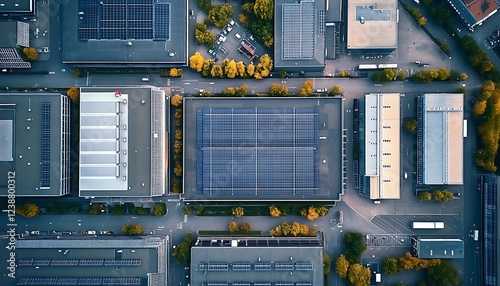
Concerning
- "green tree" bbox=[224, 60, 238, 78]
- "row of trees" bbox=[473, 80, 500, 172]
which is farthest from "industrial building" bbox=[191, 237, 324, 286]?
"row of trees" bbox=[473, 80, 500, 172]

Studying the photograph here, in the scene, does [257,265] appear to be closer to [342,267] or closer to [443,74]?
[342,267]

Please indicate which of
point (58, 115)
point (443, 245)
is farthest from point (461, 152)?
point (58, 115)

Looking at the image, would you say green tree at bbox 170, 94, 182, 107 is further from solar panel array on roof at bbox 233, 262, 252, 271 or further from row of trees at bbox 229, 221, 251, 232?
solar panel array on roof at bbox 233, 262, 252, 271

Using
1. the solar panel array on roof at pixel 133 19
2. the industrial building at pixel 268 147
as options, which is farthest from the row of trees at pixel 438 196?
the solar panel array on roof at pixel 133 19

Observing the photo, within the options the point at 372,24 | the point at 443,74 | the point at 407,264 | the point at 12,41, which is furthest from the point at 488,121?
the point at 12,41

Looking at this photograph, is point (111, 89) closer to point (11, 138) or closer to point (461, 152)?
point (11, 138)
